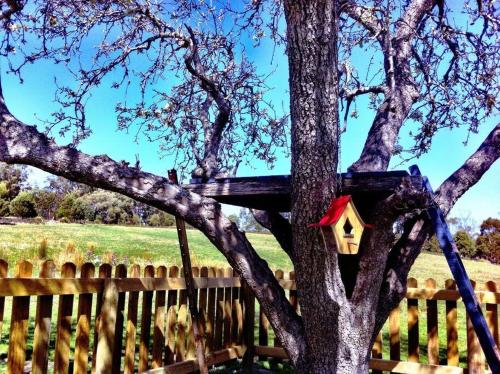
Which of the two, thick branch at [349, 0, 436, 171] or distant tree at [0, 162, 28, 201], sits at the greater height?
distant tree at [0, 162, 28, 201]

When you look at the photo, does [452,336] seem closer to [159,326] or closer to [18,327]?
[159,326]

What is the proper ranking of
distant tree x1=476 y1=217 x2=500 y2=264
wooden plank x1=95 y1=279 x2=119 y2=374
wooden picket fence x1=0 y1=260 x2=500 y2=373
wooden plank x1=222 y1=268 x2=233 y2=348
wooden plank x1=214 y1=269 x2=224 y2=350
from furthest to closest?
distant tree x1=476 y1=217 x2=500 y2=264, wooden plank x1=222 y1=268 x2=233 y2=348, wooden plank x1=214 y1=269 x2=224 y2=350, wooden plank x1=95 y1=279 x2=119 y2=374, wooden picket fence x1=0 y1=260 x2=500 y2=373

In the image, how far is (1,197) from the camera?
33.7m

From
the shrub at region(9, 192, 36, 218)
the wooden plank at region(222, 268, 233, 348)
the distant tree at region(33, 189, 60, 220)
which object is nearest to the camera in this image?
the wooden plank at region(222, 268, 233, 348)

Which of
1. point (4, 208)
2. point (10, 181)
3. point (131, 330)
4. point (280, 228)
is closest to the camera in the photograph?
point (280, 228)

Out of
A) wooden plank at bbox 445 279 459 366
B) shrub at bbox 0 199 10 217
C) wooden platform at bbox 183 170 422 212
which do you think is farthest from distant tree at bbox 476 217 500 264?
shrub at bbox 0 199 10 217

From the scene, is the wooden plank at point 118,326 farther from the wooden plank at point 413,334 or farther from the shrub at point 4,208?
the shrub at point 4,208

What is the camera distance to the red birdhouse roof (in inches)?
108

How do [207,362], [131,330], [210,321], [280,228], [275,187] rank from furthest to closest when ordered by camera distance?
1. [210,321]
2. [207,362]
3. [131,330]
4. [280,228]
5. [275,187]

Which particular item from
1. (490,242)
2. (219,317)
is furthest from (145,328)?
(490,242)

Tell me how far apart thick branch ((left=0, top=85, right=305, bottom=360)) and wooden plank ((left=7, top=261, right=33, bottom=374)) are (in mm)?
853

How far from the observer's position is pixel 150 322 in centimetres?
489

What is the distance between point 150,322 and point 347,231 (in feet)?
9.32

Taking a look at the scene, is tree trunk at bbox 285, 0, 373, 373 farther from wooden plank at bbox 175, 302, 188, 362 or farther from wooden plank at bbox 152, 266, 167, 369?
wooden plank at bbox 175, 302, 188, 362
